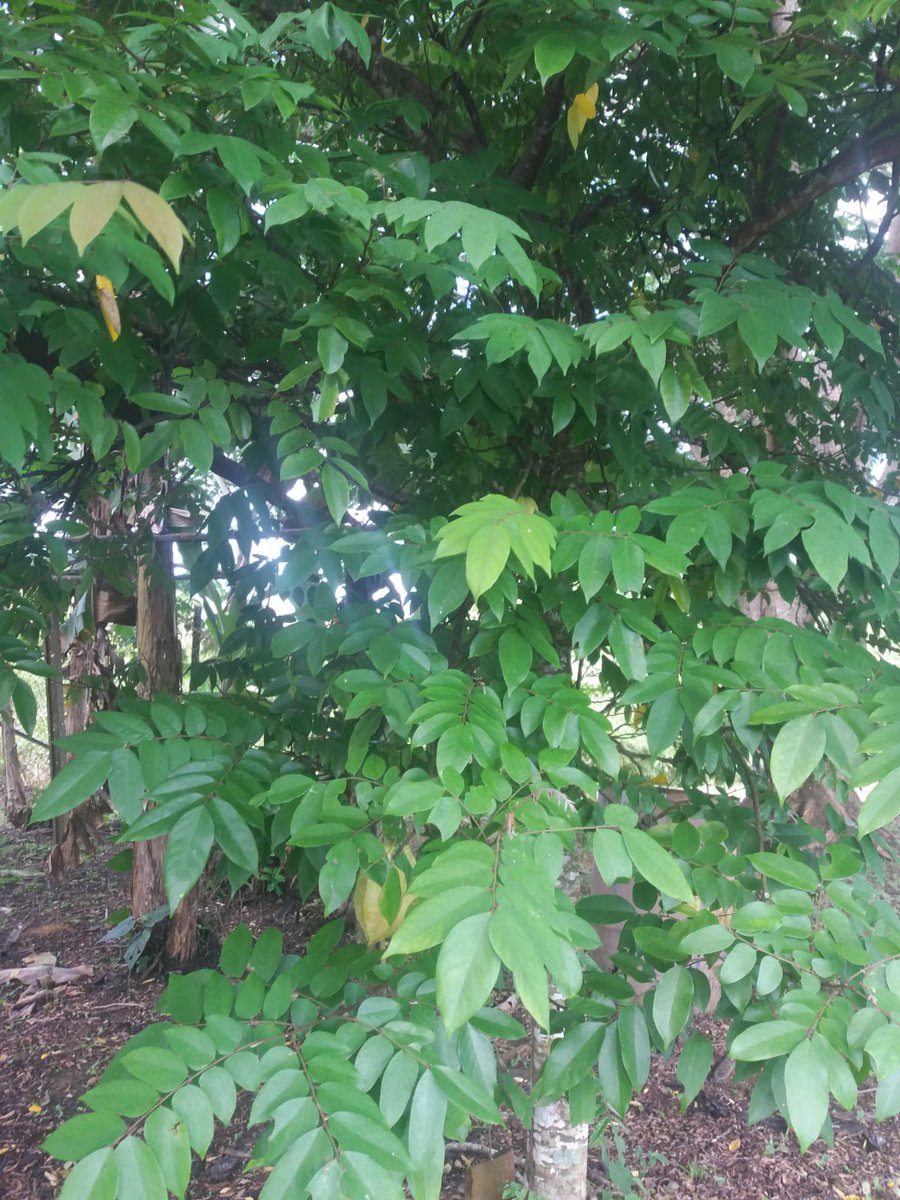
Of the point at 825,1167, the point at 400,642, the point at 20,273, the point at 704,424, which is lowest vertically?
the point at 825,1167

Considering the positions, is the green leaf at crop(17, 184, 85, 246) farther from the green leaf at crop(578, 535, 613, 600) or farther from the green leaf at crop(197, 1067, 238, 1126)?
the green leaf at crop(197, 1067, 238, 1126)

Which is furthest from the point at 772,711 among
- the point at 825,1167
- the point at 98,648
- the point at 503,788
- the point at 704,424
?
the point at 98,648

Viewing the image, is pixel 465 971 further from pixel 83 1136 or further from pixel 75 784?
pixel 75 784

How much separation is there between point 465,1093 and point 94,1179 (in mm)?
403

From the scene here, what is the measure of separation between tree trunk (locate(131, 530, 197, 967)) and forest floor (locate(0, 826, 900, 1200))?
0.56 feet

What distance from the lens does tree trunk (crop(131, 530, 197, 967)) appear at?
11.2 feet

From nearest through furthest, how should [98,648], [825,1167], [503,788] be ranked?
1. [503,788]
2. [825,1167]
3. [98,648]

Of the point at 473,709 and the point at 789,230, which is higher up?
the point at 789,230

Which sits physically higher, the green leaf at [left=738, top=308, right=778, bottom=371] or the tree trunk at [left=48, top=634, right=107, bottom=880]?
the green leaf at [left=738, top=308, right=778, bottom=371]

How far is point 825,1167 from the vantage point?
2527 mm

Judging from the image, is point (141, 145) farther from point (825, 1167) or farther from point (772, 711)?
point (825, 1167)

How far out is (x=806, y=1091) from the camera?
859 millimetres

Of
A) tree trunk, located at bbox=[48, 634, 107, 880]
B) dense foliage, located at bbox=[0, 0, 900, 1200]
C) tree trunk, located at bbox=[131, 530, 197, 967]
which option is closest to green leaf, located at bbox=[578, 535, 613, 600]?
dense foliage, located at bbox=[0, 0, 900, 1200]

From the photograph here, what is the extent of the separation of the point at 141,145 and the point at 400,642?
782mm
